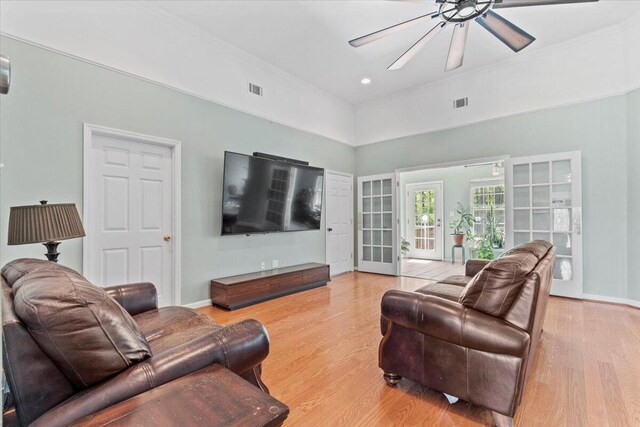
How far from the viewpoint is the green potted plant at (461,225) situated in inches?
299

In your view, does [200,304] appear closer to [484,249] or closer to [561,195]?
[561,195]

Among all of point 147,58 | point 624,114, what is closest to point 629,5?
point 624,114

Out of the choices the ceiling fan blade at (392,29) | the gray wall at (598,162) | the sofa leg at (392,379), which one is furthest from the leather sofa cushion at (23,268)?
the gray wall at (598,162)

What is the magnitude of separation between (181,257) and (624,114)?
586cm

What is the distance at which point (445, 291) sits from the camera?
260 centimetres

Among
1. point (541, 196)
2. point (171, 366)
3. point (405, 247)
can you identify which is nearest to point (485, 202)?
point (405, 247)

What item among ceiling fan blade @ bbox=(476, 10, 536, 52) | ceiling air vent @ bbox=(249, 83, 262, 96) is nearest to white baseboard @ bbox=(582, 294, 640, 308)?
ceiling fan blade @ bbox=(476, 10, 536, 52)

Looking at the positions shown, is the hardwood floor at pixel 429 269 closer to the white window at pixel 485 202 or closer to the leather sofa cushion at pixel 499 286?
the white window at pixel 485 202

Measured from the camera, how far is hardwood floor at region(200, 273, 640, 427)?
1.78m

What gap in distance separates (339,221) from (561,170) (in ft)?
11.9

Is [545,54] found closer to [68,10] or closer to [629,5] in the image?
[629,5]

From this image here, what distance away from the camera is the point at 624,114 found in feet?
12.8

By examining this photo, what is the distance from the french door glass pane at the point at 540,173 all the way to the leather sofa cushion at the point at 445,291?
2718 mm

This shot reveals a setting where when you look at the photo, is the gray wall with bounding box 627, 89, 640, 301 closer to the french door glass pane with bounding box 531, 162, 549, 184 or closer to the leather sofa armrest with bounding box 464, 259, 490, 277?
the french door glass pane with bounding box 531, 162, 549, 184
